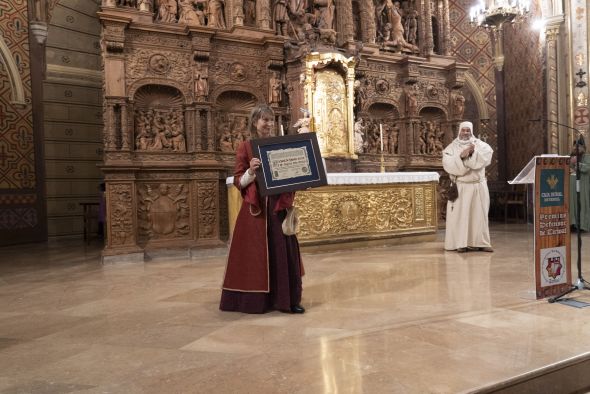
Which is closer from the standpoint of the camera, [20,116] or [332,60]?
[332,60]

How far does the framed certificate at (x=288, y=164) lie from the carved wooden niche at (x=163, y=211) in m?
4.30

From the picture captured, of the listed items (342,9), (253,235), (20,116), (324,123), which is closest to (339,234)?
(324,123)

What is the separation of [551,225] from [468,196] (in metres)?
2.97

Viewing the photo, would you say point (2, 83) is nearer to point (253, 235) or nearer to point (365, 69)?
point (365, 69)

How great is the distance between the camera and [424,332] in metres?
2.97

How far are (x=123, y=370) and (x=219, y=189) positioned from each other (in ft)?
18.0

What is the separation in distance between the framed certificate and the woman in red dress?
16 cm

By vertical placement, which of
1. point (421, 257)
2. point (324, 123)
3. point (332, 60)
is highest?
point (332, 60)

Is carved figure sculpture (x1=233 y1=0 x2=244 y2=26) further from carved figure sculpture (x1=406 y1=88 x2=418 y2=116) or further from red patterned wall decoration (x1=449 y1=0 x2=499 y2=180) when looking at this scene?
red patterned wall decoration (x1=449 y1=0 x2=499 y2=180)

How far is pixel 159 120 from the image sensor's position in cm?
755

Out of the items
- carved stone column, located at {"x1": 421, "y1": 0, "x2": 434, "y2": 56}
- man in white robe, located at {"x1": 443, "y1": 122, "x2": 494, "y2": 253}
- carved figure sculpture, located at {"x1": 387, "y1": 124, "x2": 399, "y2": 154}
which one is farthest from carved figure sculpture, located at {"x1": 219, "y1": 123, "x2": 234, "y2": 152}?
carved stone column, located at {"x1": 421, "y1": 0, "x2": 434, "y2": 56}

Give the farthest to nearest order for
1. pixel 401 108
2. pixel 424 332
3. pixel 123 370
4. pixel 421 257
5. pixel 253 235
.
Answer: pixel 401 108
pixel 421 257
pixel 253 235
pixel 424 332
pixel 123 370

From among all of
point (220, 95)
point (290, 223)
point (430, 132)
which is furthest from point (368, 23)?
point (290, 223)

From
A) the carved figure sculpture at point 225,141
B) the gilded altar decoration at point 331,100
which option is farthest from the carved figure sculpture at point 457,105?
the carved figure sculpture at point 225,141
